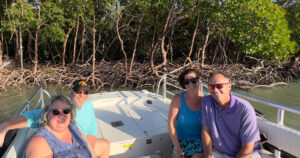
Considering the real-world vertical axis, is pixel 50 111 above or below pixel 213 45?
below

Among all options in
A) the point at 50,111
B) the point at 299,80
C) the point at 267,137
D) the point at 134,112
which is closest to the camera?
the point at 50,111

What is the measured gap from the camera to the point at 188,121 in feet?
6.86

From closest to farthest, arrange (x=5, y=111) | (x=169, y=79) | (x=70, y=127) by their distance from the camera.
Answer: (x=70, y=127)
(x=5, y=111)
(x=169, y=79)

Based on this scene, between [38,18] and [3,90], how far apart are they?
368 cm

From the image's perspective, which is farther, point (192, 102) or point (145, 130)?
point (145, 130)

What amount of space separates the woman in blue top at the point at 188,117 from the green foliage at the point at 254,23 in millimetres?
6639

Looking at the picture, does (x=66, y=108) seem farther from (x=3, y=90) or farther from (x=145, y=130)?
(x=3, y=90)

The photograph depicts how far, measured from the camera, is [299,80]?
13547 millimetres

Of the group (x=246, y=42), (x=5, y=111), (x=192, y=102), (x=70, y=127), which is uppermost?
(x=246, y=42)

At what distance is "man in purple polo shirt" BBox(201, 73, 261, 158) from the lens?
5.73 feet

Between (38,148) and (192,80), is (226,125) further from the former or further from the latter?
(38,148)

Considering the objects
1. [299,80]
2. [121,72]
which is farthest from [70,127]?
[299,80]

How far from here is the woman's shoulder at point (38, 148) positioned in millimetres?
1340

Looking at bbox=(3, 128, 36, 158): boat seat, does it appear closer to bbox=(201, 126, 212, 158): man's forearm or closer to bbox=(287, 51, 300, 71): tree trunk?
bbox=(201, 126, 212, 158): man's forearm
